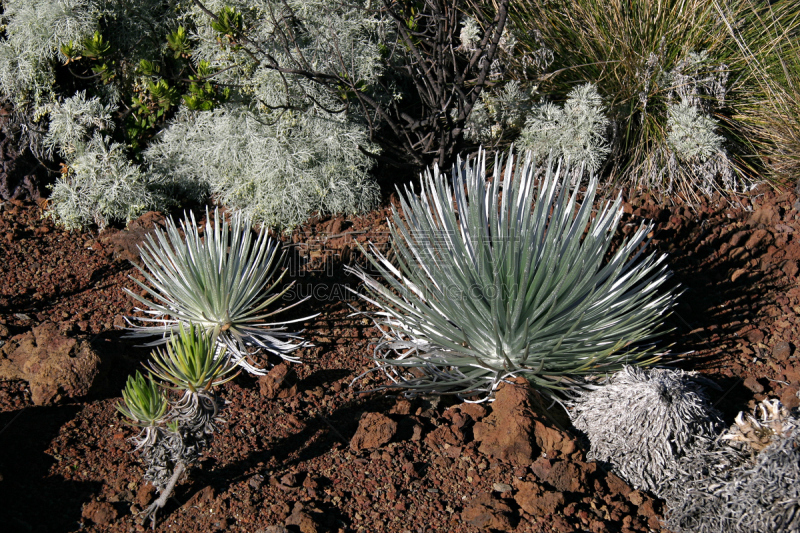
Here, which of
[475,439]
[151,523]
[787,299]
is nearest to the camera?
[151,523]

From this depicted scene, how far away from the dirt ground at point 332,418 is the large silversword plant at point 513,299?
166mm

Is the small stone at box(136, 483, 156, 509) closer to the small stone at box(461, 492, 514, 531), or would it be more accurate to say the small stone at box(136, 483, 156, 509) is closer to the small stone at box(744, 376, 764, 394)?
the small stone at box(461, 492, 514, 531)

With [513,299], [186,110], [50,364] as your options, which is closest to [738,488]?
[513,299]

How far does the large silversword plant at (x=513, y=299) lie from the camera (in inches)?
88.2

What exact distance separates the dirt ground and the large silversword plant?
0.17 meters

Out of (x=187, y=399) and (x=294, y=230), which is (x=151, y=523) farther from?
(x=294, y=230)

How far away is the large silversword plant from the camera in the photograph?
7.35 ft

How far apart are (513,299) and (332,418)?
80 cm

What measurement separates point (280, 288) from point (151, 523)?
134cm

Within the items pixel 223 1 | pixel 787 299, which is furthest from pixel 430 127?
pixel 787 299

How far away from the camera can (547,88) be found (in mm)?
4035

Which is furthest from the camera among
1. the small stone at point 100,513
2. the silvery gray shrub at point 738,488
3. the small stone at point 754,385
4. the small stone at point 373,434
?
the small stone at point 754,385

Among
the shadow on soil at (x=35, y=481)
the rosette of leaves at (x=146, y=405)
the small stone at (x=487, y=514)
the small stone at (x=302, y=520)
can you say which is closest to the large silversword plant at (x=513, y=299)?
the small stone at (x=487, y=514)

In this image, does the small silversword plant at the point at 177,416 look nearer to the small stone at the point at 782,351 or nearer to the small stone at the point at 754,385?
the small stone at the point at 754,385
